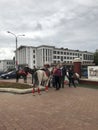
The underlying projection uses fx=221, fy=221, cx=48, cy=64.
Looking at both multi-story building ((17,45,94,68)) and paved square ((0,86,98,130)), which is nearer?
paved square ((0,86,98,130))

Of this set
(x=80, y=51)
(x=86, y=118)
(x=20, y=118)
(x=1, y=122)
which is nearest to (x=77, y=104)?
(x=86, y=118)

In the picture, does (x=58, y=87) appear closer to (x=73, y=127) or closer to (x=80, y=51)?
(x=73, y=127)

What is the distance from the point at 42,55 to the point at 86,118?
123 meters

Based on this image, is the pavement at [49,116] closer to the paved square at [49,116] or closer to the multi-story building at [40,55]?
the paved square at [49,116]

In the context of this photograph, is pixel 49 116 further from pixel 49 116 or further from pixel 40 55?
pixel 40 55

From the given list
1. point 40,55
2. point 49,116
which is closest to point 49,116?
point 49,116

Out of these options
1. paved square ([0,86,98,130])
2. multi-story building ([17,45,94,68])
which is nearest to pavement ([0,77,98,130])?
paved square ([0,86,98,130])

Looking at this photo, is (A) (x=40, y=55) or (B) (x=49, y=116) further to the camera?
(A) (x=40, y=55)

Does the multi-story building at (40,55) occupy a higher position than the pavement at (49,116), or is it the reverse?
the multi-story building at (40,55)

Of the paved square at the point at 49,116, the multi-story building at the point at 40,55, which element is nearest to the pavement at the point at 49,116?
the paved square at the point at 49,116

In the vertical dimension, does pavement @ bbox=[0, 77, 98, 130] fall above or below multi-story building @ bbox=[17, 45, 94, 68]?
below

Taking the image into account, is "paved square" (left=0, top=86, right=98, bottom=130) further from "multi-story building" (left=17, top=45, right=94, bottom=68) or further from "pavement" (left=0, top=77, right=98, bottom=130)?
"multi-story building" (left=17, top=45, right=94, bottom=68)

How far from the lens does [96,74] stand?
2075cm

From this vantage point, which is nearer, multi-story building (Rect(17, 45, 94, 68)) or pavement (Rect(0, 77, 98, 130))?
pavement (Rect(0, 77, 98, 130))
